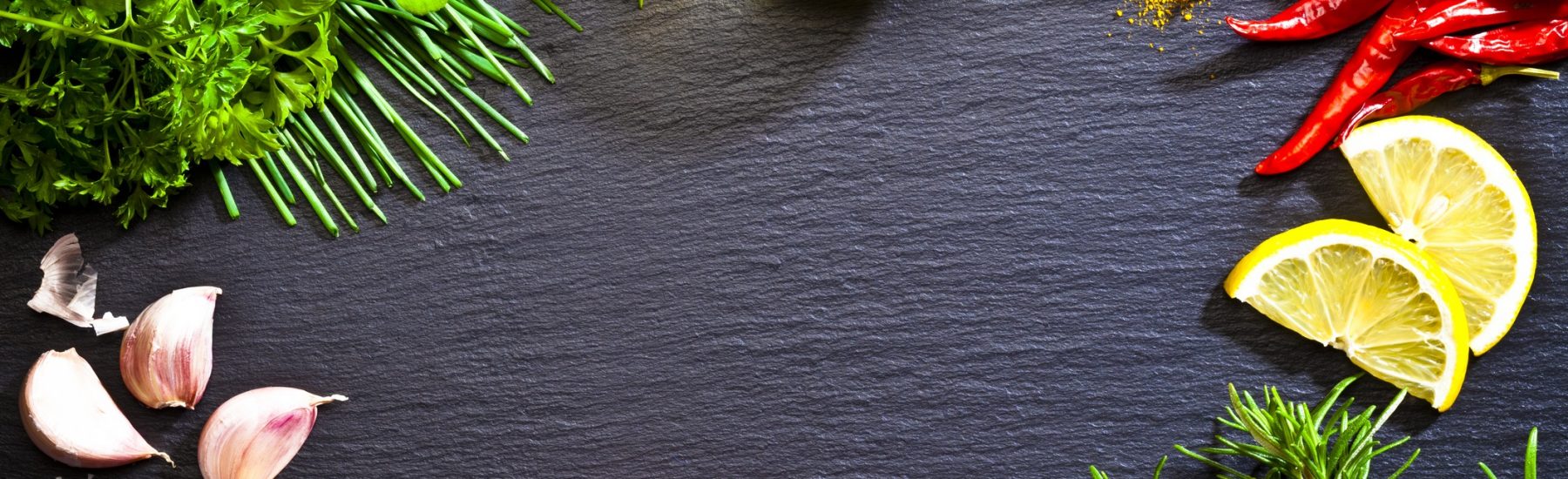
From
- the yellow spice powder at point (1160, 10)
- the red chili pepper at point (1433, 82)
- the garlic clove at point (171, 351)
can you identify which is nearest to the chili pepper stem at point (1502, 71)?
the red chili pepper at point (1433, 82)

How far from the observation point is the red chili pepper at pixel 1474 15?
5.02 feet

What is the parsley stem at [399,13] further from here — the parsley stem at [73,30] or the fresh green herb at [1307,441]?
the fresh green herb at [1307,441]

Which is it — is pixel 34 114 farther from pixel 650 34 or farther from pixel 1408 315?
pixel 1408 315

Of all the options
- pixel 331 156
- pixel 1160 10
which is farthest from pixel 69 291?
pixel 1160 10

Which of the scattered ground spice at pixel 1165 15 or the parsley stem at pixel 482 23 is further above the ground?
the scattered ground spice at pixel 1165 15

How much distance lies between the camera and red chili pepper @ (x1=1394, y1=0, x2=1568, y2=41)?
1.53m

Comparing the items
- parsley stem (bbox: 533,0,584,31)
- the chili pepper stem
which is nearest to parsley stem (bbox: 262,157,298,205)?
parsley stem (bbox: 533,0,584,31)

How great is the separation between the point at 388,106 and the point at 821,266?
76cm

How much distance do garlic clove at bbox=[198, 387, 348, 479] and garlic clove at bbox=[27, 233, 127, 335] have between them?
266 mm

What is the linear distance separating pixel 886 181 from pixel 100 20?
1.14m

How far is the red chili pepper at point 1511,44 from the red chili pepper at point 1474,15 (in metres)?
0.02

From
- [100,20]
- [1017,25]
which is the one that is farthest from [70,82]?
[1017,25]

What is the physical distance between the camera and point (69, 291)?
1697 millimetres

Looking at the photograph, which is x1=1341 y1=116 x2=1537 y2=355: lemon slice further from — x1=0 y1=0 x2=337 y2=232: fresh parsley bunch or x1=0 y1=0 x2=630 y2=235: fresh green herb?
x1=0 y1=0 x2=337 y2=232: fresh parsley bunch
